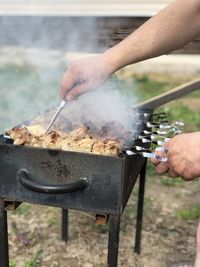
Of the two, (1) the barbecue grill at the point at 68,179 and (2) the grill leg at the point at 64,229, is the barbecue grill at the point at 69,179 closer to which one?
(1) the barbecue grill at the point at 68,179

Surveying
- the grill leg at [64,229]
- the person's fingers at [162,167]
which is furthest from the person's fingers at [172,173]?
the grill leg at [64,229]

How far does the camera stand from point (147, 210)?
362 cm

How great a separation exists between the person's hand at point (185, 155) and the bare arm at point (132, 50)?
59 centimetres

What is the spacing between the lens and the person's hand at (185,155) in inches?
64.6

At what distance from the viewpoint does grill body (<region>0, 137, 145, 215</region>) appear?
63.9 inches

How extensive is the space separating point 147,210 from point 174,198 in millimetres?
435

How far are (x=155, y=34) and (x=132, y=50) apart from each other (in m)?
0.16

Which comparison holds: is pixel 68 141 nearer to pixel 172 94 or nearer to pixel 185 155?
pixel 185 155

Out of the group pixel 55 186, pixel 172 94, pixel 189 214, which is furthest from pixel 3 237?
pixel 189 214

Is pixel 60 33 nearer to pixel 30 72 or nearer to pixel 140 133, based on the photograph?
pixel 140 133

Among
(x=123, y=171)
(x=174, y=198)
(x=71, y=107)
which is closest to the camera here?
(x=123, y=171)

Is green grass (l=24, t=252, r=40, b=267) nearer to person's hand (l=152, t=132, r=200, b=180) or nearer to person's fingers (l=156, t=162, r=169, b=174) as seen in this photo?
person's fingers (l=156, t=162, r=169, b=174)

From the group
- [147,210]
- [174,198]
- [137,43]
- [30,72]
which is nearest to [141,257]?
[147,210]

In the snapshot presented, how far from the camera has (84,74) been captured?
2.00 meters
